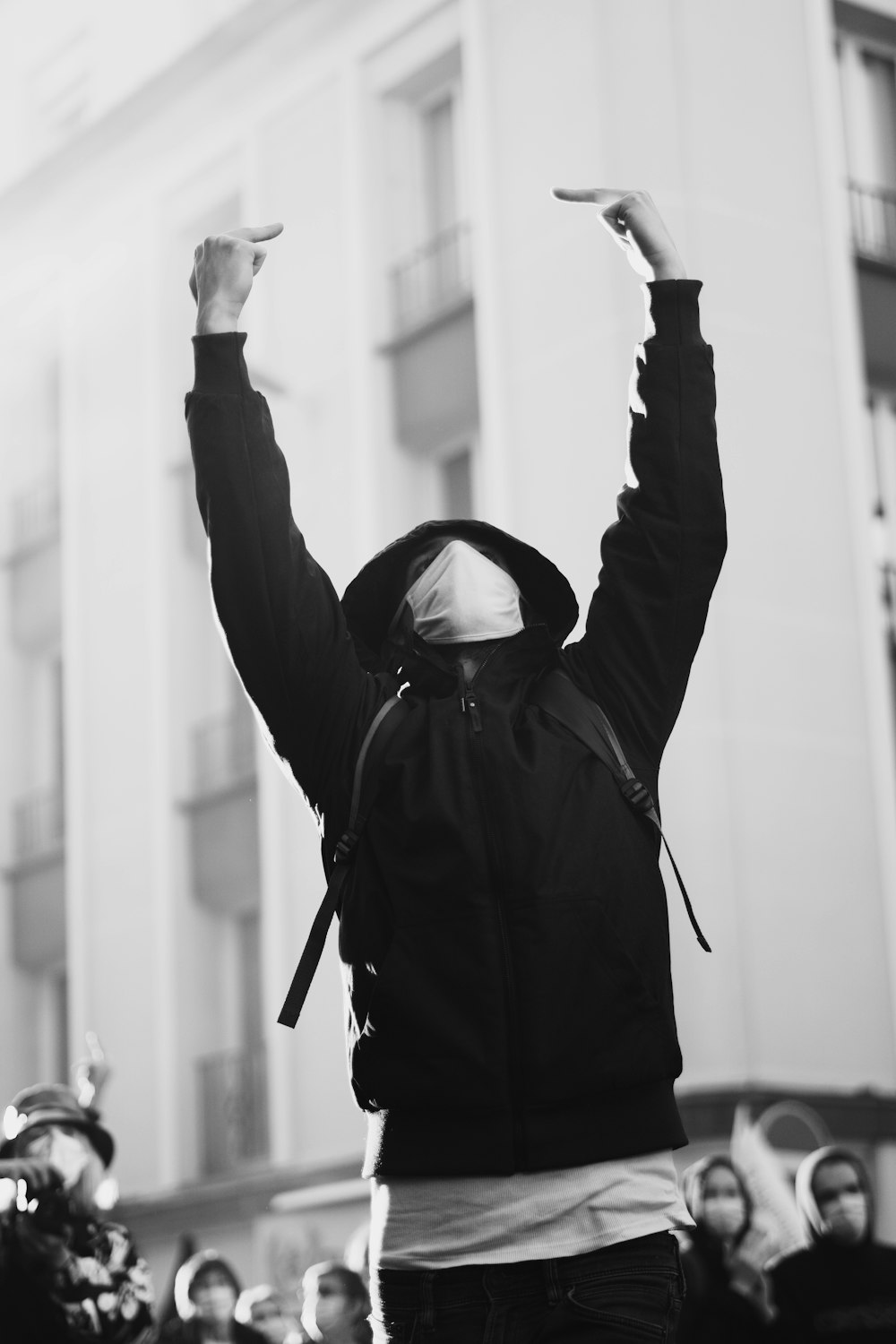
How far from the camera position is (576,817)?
222cm

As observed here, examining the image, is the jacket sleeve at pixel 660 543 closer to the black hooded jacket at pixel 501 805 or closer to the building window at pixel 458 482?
the black hooded jacket at pixel 501 805

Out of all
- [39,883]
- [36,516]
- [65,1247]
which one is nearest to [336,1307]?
[65,1247]

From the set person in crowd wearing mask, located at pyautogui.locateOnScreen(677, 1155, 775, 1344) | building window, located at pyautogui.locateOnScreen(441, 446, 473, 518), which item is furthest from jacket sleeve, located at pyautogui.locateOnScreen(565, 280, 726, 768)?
building window, located at pyautogui.locateOnScreen(441, 446, 473, 518)

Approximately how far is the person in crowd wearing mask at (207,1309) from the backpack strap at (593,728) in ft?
16.0

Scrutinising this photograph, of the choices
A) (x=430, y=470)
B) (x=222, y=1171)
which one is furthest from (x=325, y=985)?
(x=430, y=470)

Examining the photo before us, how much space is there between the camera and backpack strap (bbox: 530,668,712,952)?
2291mm

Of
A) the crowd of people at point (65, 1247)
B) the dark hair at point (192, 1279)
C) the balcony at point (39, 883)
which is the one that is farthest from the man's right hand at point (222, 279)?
the balcony at point (39, 883)

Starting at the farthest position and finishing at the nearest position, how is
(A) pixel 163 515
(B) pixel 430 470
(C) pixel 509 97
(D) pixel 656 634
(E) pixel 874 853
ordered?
(A) pixel 163 515 < (B) pixel 430 470 < (C) pixel 509 97 < (E) pixel 874 853 < (D) pixel 656 634

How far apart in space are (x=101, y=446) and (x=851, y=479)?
5.49 metres

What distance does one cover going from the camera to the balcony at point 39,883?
13.6 metres

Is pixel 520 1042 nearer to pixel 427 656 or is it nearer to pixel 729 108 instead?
pixel 427 656

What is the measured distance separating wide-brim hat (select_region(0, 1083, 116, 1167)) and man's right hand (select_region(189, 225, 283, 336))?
2479mm

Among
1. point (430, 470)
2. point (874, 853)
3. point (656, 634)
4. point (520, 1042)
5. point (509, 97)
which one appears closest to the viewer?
point (520, 1042)

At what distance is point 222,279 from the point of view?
2.43m
